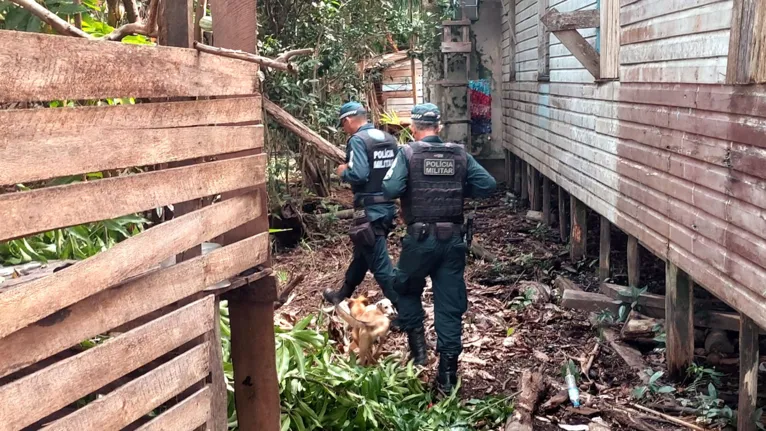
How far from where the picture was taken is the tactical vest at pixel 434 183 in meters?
6.15

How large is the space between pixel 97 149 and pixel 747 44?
11.6ft

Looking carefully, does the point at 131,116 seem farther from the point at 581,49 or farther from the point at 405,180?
the point at 581,49

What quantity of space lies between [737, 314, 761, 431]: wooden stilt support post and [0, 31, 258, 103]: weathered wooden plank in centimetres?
346

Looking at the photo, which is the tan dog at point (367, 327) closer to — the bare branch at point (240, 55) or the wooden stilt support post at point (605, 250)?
A: the wooden stilt support post at point (605, 250)

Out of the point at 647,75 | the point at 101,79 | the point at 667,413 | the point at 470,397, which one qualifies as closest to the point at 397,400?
the point at 470,397

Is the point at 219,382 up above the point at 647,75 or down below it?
below

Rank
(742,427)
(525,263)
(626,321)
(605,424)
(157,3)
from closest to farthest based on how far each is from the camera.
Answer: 1. (157,3)
2. (742,427)
3. (605,424)
4. (626,321)
5. (525,263)

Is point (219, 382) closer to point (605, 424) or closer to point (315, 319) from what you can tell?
point (605, 424)

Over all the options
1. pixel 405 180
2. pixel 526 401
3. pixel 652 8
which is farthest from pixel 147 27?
pixel 652 8

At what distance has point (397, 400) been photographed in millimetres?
5668

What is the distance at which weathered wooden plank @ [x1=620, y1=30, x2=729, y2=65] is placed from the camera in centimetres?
479

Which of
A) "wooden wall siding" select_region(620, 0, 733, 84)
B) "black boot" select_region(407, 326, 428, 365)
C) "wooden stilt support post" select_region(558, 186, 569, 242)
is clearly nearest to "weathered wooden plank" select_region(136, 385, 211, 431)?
"wooden wall siding" select_region(620, 0, 733, 84)

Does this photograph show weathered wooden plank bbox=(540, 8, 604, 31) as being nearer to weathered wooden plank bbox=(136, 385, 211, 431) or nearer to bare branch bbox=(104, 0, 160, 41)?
bare branch bbox=(104, 0, 160, 41)

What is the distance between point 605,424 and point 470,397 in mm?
1148
